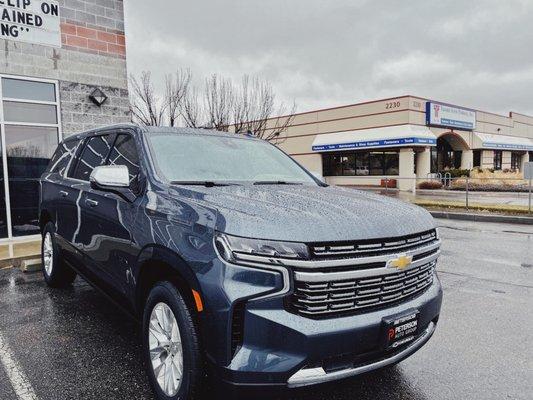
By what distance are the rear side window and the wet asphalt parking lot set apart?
5.04 ft

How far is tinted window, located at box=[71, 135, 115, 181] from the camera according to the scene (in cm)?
412

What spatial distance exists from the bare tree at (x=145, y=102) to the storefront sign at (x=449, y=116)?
18177mm

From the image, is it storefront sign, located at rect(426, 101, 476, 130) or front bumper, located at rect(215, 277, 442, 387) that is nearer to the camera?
front bumper, located at rect(215, 277, 442, 387)

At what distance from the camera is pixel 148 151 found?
339 cm

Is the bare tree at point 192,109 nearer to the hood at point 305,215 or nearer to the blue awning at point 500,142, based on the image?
the hood at point 305,215

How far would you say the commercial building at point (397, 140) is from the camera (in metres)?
29.7

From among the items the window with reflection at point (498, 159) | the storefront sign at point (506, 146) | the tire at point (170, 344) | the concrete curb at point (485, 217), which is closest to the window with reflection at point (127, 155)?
the tire at point (170, 344)

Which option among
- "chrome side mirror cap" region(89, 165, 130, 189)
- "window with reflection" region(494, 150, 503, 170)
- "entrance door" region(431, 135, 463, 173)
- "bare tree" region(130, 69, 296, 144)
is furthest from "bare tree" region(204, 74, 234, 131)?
"window with reflection" region(494, 150, 503, 170)

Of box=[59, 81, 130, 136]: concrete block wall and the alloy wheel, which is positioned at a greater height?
box=[59, 81, 130, 136]: concrete block wall

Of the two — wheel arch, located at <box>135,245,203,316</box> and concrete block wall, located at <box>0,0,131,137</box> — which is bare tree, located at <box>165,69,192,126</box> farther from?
wheel arch, located at <box>135,245,203,316</box>

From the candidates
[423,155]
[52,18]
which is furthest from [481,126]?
[52,18]

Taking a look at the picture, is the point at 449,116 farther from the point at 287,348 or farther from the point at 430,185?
the point at 287,348

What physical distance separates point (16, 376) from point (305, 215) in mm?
2568

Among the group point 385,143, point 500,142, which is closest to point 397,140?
point 385,143
